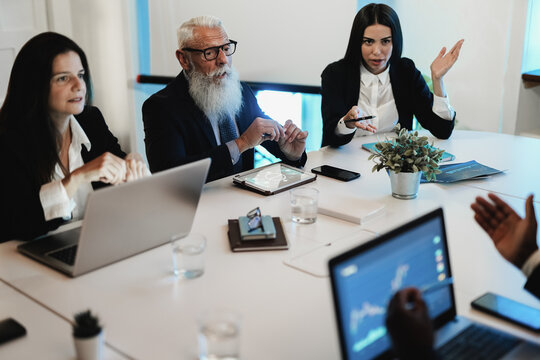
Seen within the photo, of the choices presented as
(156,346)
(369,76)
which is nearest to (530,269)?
(156,346)

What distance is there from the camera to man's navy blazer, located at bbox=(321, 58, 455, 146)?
3020mm

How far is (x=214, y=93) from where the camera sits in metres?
2.59

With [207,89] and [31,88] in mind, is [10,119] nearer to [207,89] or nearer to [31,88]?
[31,88]

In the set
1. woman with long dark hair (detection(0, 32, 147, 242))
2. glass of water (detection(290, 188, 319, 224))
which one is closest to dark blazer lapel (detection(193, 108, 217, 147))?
woman with long dark hair (detection(0, 32, 147, 242))

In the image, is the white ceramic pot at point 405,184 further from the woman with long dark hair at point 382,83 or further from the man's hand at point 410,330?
the man's hand at point 410,330

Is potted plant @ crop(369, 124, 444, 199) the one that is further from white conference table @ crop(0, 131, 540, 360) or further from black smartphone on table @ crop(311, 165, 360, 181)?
black smartphone on table @ crop(311, 165, 360, 181)

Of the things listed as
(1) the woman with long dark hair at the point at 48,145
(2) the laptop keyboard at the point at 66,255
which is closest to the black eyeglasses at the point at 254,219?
(1) the woman with long dark hair at the point at 48,145

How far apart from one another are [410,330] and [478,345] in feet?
0.97

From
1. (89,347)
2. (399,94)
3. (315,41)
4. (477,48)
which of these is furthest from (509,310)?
(477,48)

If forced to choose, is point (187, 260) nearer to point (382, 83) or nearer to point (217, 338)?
point (217, 338)

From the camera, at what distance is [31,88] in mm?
2039

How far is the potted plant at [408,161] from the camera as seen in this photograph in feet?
7.12

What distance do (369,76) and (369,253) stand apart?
2131 mm

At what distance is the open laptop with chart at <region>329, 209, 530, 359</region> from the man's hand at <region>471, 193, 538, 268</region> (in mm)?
294
